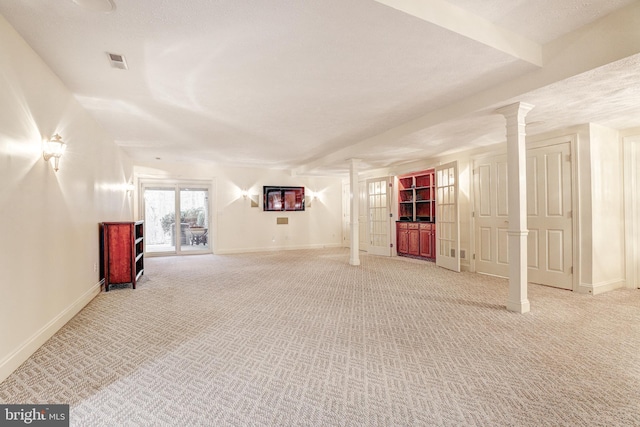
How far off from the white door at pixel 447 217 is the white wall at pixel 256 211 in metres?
4.17

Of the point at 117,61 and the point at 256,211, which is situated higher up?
the point at 117,61

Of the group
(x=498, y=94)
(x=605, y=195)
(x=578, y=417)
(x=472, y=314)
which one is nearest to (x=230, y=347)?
(x=578, y=417)

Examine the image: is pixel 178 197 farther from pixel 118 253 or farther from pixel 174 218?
pixel 118 253

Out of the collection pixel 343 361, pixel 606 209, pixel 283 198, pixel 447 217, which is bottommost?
pixel 343 361

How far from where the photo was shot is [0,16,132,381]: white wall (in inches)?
84.7

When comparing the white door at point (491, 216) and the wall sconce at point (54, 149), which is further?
the white door at point (491, 216)

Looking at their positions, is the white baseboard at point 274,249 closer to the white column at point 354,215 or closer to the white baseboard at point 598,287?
the white column at point 354,215

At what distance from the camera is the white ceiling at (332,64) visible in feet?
6.80

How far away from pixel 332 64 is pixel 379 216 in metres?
6.05

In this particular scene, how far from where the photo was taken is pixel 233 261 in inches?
282

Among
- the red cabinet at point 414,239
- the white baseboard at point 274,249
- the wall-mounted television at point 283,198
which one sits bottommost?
the white baseboard at point 274,249

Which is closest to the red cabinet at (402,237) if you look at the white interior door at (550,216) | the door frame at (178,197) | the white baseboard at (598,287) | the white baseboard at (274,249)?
the white baseboard at (274,249)

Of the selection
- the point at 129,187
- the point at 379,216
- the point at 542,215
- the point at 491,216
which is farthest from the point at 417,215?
the point at 129,187

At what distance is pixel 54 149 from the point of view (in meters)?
2.83
